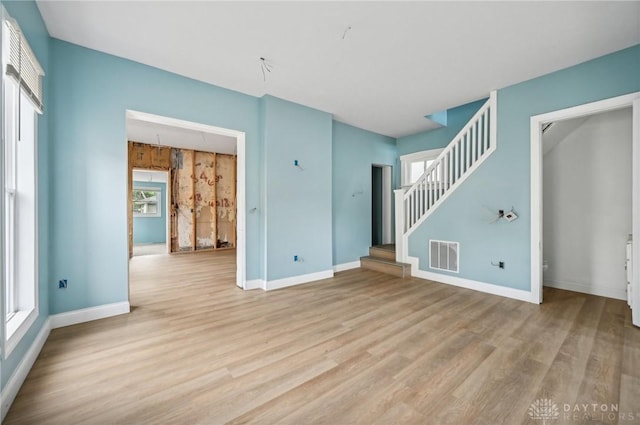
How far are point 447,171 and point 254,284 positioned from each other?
369 centimetres

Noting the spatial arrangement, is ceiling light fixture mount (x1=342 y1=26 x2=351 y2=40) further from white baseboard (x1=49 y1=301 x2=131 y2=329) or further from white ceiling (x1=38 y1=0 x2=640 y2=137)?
white baseboard (x1=49 y1=301 x2=131 y2=329)

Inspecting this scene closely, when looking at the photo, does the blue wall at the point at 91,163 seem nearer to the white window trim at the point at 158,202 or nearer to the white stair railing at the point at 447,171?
the white stair railing at the point at 447,171

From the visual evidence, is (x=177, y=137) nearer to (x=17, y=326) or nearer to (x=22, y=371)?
(x=17, y=326)

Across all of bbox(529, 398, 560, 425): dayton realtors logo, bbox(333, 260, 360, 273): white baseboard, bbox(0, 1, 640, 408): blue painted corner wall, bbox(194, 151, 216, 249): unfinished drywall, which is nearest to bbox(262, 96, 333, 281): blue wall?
bbox(0, 1, 640, 408): blue painted corner wall

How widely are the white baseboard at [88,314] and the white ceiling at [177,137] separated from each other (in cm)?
336

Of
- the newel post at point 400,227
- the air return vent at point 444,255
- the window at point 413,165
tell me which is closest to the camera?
the air return vent at point 444,255

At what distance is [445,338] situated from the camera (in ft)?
7.82

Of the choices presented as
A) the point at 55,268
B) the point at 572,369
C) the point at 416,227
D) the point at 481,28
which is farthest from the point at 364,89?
the point at 55,268

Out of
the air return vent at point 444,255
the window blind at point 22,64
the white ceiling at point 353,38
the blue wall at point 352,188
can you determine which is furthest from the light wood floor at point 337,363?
the white ceiling at point 353,38

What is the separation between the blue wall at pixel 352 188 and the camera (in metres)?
5.05

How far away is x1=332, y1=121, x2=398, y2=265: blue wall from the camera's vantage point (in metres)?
5.05

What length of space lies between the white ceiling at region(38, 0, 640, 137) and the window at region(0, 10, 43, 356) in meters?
0.83

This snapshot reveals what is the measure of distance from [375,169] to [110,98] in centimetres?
532

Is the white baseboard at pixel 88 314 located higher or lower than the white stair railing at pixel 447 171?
lower
